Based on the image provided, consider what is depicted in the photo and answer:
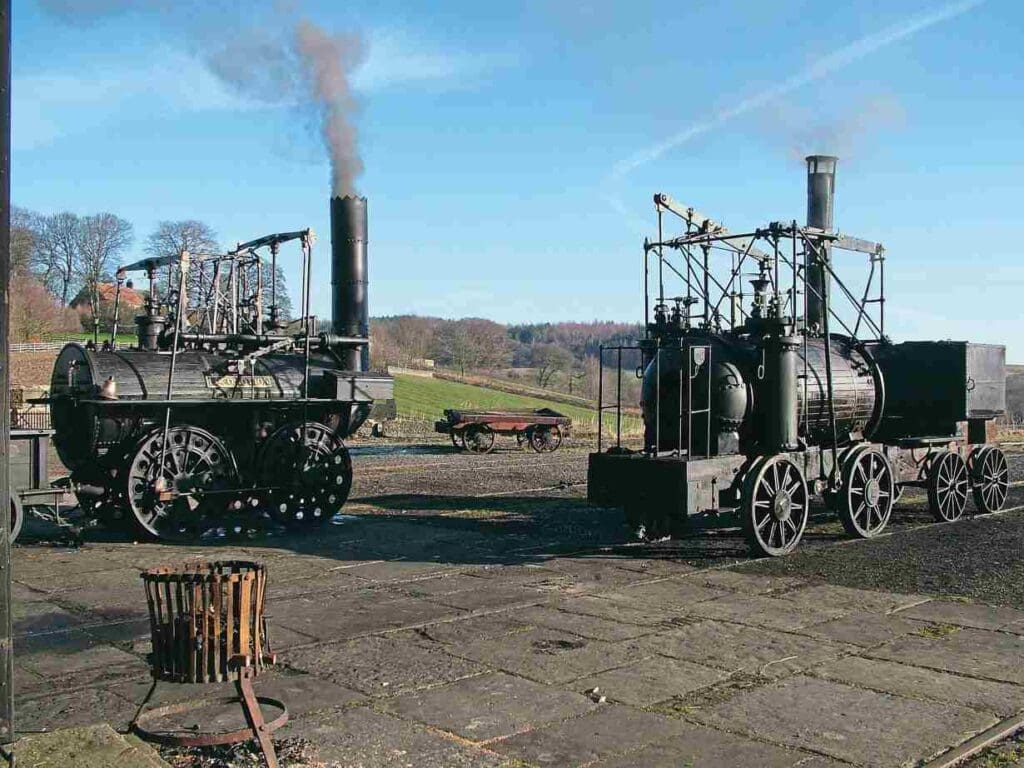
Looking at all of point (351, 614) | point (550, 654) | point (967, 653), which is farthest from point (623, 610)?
point (967, 653)

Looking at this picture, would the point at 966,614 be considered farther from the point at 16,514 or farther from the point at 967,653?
the point at 16,514

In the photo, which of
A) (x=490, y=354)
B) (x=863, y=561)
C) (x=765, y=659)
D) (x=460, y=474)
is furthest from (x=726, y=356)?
(x=490, y=354)

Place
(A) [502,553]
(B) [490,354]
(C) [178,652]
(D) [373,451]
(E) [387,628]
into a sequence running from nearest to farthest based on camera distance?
(C) [178,652] < (E) [387,628] < (A) [502,553] < (D) [373,451] < (B) [490,354]

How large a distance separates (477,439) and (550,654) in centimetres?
2115

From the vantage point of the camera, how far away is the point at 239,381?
13336mm

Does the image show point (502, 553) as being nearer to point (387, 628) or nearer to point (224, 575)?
point (387, 628)

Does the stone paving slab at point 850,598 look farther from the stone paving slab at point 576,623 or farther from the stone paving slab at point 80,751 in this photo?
the stone paving slab at point 80,751

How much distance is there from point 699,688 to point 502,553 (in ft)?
17.1

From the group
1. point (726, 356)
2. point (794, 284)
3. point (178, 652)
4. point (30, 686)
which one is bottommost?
point (30, 686)

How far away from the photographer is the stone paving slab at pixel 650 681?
634 cm

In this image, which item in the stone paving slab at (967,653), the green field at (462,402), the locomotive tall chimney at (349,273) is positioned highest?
the locomotive tall chimney at (349,273)

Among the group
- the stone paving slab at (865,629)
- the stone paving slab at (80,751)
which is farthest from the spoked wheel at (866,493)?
the stone paving slab at (80,751)

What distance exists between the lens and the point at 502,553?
11.5 m

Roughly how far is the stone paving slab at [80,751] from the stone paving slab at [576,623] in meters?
3.93
